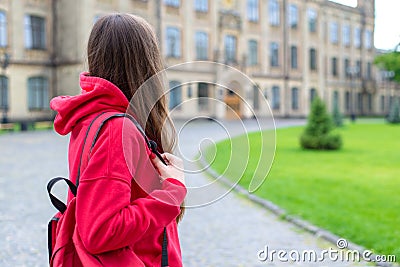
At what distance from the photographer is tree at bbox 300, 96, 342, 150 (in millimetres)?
15492

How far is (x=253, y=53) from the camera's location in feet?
125

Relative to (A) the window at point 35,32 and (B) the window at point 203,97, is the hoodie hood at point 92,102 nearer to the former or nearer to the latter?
(B) the window at point 203,97

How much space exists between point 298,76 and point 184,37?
13.9 m

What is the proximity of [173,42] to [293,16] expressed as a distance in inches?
575

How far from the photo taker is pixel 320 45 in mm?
44531

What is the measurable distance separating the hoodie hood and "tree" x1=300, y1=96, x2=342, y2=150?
1453 cm

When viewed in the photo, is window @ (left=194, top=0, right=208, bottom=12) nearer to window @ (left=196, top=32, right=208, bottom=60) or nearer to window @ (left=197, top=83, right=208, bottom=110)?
window @ (left=196, top=32, right=208, bottom=60)

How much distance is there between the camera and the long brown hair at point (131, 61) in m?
1.62

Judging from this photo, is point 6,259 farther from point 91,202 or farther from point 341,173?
point 341,173

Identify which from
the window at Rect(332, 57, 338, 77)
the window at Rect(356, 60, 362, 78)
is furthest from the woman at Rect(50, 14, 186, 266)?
the window at Rect(356, 60, 362, 78)

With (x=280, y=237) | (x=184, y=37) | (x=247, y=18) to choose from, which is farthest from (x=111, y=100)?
(x=247, y=18)

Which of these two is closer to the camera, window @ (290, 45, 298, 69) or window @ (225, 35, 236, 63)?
window @ (225, 35, 236, 63)

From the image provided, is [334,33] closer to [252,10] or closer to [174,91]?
[252,10]

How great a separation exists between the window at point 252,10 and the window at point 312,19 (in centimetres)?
722
